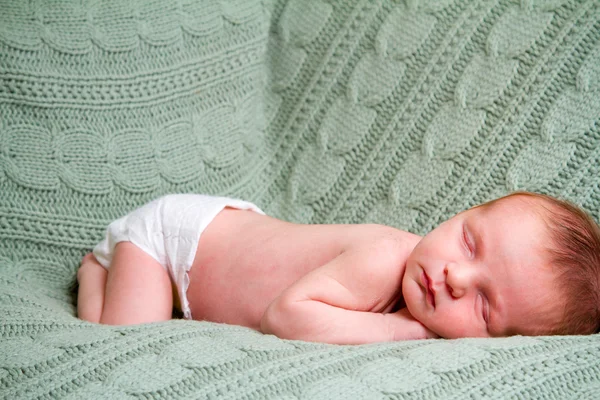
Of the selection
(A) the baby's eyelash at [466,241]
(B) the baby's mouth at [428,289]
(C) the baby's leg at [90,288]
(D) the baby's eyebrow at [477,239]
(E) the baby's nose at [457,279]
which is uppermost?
(D) the baby's eyebrow at [477,239]

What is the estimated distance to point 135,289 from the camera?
1.38 meters

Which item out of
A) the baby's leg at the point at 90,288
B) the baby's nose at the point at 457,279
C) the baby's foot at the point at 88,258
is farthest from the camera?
the baby's foot at the point at 88,258

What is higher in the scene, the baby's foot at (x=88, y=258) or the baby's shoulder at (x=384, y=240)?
the baby's shoulder at (x=384, y=240)

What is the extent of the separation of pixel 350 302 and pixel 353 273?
2.4 inches

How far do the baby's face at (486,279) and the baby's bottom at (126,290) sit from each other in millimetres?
566

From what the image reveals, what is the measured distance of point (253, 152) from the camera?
5.69ft

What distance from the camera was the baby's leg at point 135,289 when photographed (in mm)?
1340

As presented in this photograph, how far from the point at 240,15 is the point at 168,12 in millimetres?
199

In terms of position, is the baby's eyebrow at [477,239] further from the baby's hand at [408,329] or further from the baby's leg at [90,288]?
the baby's leg at [90,288]

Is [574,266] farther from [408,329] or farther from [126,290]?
[126,290]

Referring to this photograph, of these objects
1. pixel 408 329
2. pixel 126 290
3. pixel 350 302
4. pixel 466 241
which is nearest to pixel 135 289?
pixel 126 290

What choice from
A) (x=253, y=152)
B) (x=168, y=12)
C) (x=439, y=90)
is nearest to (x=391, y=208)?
(x=439, y=90)

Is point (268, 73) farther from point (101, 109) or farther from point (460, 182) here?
point (460, 182)

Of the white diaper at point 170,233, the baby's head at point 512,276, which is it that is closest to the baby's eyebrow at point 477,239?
the baby's head at point 512,276
